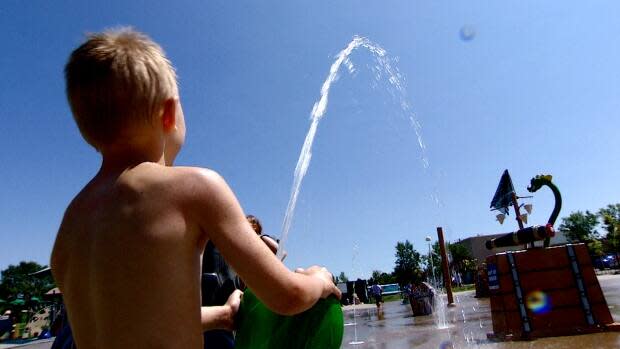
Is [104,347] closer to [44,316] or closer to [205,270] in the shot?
[205,270]

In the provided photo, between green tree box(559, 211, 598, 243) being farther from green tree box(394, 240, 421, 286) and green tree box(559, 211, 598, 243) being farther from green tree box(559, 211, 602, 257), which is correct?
green tree box(394, 240, 421, 286)

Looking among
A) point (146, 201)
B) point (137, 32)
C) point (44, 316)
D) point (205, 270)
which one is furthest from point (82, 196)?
point (44, 316)

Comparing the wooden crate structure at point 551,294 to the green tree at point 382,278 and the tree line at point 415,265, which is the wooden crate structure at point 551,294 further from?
the green tree at point 382,278

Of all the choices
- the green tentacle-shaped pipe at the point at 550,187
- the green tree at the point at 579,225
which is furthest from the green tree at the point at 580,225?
the green tentacle-shaped pipe at the point at 550,187

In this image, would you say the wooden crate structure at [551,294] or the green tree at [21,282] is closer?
the wooden crate structure at [551,294]

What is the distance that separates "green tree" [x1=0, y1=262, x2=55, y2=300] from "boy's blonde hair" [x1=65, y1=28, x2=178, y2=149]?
88.0 metres

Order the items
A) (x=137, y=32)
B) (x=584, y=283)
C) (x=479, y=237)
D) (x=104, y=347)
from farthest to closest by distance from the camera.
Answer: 1. (x=479, y=237)
2. (x=584, y=283)
3. (x=137, y=32)
4. (x=104, y=347)

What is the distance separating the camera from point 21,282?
80.1 m

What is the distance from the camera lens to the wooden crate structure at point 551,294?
19.1 feet

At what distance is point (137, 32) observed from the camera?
130 centimetres

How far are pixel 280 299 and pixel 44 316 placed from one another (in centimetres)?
3861

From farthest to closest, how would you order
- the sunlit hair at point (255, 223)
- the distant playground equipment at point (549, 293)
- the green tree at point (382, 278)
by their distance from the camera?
the green tree at point (382, 278), the distant playground equipment at point (549, 293), the sunlit hair at point (255, 223)

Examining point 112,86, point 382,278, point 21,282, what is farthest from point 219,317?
point 21,282

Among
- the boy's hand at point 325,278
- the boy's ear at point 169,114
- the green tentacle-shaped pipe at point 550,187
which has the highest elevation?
the green tentacle-shaped pipe at point 550,187
